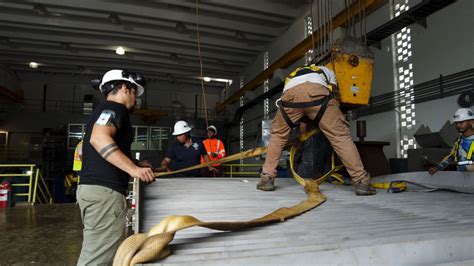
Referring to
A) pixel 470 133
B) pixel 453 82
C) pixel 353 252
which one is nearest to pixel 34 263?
→ pixel 353 252

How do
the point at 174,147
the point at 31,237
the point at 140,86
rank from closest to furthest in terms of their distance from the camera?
1. the point at 140,86
2. the point at 31,237
3. the point at 174,147

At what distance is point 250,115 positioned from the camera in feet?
49.8

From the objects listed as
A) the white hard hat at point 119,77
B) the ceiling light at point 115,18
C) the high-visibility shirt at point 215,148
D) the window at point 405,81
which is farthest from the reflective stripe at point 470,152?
the ceiling light at point 115,18

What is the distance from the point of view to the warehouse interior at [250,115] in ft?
4.72

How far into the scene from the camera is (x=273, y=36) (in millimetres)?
11930

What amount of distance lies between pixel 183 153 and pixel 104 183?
326 centimetres

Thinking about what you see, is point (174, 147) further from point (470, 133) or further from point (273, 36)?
point (273, 36)

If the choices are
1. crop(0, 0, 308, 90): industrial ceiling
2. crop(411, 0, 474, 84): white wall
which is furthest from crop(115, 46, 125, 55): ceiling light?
crop(411, 0, 474, 84): white wall

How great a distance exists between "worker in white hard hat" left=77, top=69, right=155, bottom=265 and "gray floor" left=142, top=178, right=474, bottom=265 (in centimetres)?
23

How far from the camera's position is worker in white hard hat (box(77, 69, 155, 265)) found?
1833 mm

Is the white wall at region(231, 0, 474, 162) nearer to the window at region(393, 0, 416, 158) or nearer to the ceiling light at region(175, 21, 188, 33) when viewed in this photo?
the window at region(393, 0, 416, 158)

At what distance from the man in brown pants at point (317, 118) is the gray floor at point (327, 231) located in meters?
0.29

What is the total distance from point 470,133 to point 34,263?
550 centimetres

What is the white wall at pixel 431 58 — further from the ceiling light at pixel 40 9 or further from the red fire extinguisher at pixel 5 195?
the ceiling light at pixel 40 9
